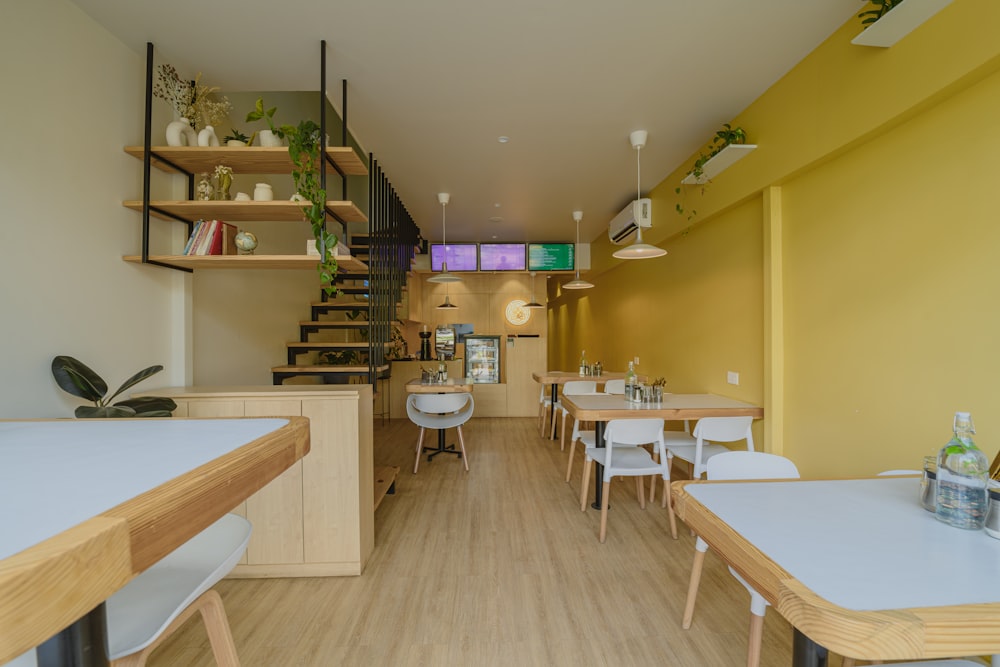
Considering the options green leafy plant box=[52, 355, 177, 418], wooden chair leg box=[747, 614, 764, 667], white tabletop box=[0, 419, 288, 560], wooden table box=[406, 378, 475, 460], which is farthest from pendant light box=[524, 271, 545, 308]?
white tabletop box=[0, 419, 288, 560]

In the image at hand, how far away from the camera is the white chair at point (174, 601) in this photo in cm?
79

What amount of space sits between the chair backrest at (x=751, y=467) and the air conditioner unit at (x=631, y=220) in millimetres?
2897

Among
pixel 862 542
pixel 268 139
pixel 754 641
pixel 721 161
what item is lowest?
pixel 754 641

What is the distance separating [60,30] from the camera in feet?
6.19

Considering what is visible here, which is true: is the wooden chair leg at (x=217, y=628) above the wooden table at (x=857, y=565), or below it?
below

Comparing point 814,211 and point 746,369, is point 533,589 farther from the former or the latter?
point 814,211

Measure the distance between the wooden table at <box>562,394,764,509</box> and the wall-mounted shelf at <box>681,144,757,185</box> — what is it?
5.67ft

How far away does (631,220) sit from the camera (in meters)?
4.63

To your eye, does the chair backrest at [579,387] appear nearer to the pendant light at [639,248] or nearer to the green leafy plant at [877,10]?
the pendant light at [639,248]

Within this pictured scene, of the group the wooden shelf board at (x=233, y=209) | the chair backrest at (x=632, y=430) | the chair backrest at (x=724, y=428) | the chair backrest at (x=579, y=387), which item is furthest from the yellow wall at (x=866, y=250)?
the wooden shelf board at (x=233, y=209)

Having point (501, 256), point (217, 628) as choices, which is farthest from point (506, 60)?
point (501, 256)

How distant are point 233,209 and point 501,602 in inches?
98.8

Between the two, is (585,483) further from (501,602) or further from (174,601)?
(174,601)

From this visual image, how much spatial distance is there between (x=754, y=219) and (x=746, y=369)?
3.60 ft
